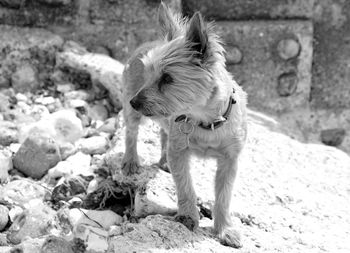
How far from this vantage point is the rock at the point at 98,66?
639cm

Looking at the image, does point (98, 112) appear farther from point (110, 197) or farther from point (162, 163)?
point (110, 197)

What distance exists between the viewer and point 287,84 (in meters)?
A: 6.96

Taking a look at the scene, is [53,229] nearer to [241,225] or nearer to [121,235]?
[121,235]

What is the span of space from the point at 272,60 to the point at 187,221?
3794 mm

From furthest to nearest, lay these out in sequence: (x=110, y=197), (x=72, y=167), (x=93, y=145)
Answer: (x=93, y=145) < (x=72, y=167) < (x=110, y=197)

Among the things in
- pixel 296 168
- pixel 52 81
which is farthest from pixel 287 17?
pixel 52 81

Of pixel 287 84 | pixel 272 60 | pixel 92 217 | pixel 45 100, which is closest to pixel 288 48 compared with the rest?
pixel 272 60

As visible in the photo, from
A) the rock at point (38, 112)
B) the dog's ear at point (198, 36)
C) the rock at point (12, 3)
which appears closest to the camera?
the dog's ear at point (198, 36)

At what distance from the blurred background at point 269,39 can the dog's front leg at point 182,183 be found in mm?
3220

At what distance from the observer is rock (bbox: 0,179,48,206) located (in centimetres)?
448

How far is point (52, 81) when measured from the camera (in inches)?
261

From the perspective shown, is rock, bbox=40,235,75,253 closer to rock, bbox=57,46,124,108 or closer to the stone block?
rock, bbox=57,46,124,108

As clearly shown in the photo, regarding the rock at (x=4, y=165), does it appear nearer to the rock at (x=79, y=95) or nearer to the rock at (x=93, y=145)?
the rock at (x=93, y=145)

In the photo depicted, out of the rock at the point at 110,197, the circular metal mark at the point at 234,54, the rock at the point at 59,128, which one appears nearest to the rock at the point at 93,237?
the rock at the point at 110,197
